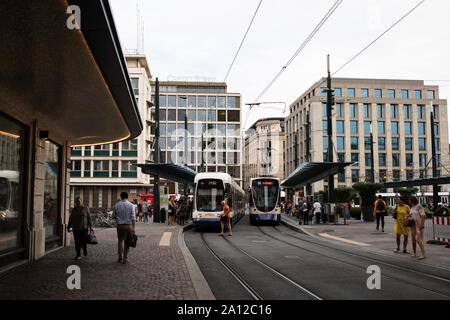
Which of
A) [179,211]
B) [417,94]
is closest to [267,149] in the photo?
[417,94]

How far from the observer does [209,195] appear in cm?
2331

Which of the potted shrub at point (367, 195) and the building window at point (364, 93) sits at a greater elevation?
the building window at point (364, 93)

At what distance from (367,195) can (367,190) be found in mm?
366

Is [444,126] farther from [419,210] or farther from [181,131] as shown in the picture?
[419,210]

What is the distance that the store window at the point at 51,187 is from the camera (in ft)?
42.9

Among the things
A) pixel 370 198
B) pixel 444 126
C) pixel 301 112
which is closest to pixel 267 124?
pixel 301 112

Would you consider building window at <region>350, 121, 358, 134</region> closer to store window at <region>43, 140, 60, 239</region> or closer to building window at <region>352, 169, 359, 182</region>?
building window at <region>352, 169, 359, 182</region>

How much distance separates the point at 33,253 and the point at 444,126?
76.5m

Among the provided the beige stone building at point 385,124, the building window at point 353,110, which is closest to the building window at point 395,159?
the beige stone building at point 385,124

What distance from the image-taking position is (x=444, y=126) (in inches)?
2938

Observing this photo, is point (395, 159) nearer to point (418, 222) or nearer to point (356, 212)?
point (356, 212)

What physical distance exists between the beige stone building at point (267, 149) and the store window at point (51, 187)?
93.9 m

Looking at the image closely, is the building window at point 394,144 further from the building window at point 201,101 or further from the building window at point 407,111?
the building window at point 201,101

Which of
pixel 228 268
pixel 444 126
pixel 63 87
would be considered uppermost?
pixel 444 126
